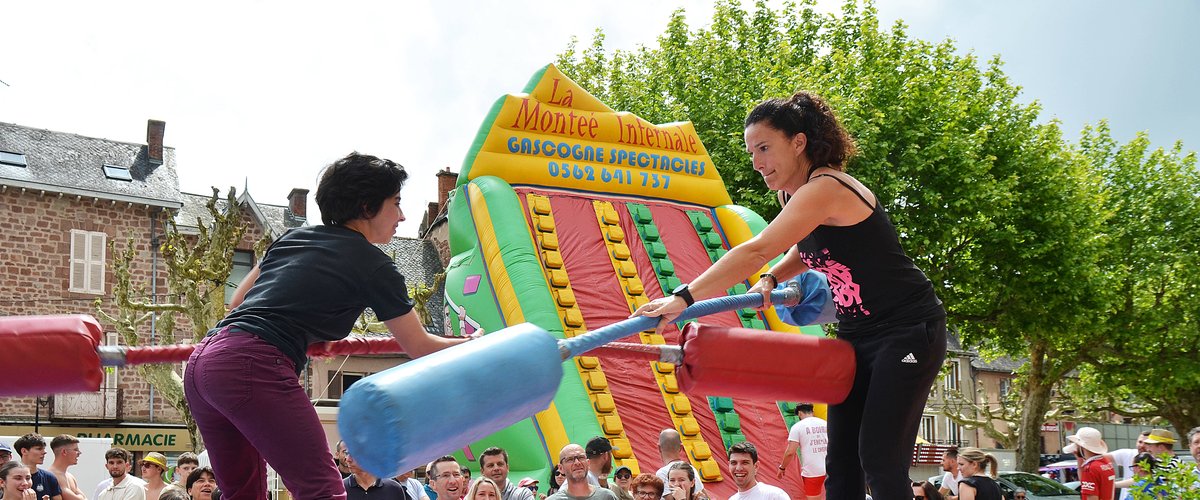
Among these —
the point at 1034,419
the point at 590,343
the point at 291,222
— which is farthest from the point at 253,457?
the point at 291,222

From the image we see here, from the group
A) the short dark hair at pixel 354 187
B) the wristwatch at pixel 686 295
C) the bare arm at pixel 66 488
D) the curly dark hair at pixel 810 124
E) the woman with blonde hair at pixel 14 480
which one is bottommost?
the bare arm at pixel 66 488

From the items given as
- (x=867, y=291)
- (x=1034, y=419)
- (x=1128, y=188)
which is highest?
(x=1128, y=188)

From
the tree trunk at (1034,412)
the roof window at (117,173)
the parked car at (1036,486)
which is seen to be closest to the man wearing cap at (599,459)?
the parked car at (1036,486)

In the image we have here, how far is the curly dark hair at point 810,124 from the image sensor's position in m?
3.16

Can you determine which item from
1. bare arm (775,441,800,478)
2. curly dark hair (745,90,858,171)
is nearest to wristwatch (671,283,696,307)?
curly dark hair (745,90,858,171)

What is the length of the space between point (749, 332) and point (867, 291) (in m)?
0.37

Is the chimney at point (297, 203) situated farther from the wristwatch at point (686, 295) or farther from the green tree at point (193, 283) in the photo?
the wristwatch at point (686, 295)

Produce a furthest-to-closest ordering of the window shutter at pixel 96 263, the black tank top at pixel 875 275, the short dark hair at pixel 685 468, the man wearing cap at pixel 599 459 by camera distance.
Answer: the window shutter at pixel 96 263 < the man wearing cap at pixel 599 459 < the short dark hair at pixel 685 468 < the black tank top at pixel 875 275

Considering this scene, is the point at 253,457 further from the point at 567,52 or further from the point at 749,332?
the point at 567,52

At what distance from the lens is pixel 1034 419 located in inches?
1038

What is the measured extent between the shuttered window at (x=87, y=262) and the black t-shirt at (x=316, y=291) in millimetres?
25493

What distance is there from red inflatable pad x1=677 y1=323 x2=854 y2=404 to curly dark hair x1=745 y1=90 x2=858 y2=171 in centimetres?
53

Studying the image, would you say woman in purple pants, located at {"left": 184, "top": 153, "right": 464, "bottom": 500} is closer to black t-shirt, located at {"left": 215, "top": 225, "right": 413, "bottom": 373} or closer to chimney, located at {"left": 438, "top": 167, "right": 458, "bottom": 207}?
black t-shirt, located at {"left": 215, "top": 225, "right": 413, "bottom": 373}

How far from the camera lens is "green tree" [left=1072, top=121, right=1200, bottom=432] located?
23.0 meters
